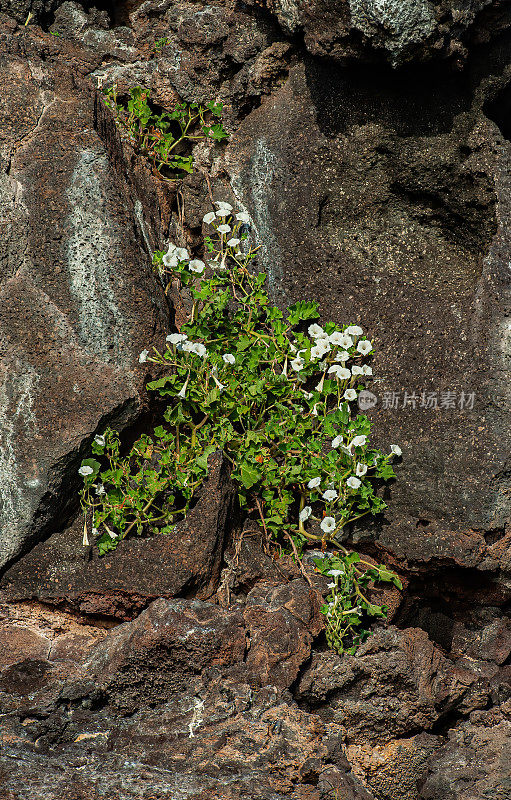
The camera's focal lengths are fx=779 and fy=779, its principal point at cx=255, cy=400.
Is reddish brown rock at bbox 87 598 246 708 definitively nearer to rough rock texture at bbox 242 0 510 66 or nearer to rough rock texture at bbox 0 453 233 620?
rough rock texture at bbox 0 453 233 620

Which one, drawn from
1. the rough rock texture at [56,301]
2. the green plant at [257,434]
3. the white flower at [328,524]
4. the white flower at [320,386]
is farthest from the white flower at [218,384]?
the white flower at [328,524]

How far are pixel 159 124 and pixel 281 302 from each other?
129 cm

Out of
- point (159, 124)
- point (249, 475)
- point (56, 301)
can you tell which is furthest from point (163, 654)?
point (159, 124)

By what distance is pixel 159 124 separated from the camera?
450 cm

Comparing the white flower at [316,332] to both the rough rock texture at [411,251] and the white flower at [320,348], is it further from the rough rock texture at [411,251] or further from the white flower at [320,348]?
the rough rock texture at [411,251]

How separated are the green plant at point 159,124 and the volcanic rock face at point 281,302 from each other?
94 millimetres

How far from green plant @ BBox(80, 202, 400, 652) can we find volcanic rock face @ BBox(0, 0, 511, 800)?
12cm

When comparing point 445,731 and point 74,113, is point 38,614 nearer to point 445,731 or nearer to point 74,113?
point 445,731

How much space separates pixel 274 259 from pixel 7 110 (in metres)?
1.56

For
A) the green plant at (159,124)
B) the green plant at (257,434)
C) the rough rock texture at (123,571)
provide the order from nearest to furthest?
the rough rock texture at (123,571) < the green plant at (257,434) < the green plant at (159,124)

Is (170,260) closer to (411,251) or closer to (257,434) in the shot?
(257,434)

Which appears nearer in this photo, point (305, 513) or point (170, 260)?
point (305, 513)

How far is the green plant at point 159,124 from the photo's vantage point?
4.50 m

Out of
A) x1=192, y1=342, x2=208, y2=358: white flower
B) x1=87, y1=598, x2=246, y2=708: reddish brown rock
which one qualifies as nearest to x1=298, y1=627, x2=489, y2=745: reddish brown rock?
x1=87, y1=598, x2=246, y2=708: reddish brown rock
